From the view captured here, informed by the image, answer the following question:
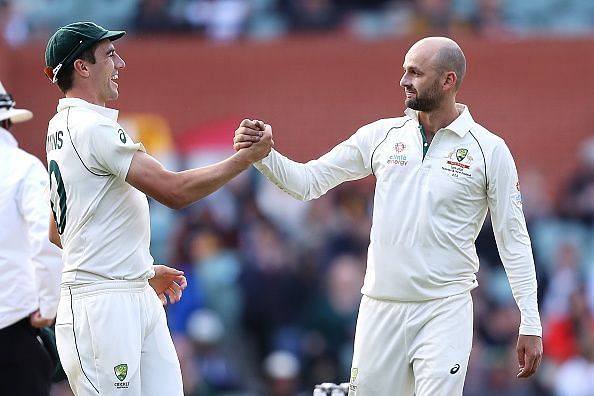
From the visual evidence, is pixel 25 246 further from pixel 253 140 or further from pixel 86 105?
pixel 253 140

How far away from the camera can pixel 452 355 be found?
5805 mm

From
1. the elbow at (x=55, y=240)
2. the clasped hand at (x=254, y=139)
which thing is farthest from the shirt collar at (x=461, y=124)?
the elbow at (x=55, y=240)

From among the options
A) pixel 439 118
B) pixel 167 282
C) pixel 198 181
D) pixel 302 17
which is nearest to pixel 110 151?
pixel 198 181

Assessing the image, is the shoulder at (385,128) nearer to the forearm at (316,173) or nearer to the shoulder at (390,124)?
the shoulder at (390,124)

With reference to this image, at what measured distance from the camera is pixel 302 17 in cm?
1205

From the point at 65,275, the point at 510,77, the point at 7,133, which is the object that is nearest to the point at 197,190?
the point at 65,275

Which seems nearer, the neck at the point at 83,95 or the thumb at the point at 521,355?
the neck at the point at 83,95

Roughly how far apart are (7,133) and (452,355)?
8.69 feet

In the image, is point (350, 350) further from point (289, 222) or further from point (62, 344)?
point (62, 344)

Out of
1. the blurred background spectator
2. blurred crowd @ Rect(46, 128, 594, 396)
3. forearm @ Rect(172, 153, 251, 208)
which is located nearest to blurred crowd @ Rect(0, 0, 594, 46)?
the blurred background spectator

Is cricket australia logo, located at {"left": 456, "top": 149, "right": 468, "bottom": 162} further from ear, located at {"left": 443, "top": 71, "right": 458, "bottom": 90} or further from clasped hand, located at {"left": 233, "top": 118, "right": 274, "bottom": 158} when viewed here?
clasped hand, located at {"left": 233, "top": 118, "right": 274, "bottom": 158}

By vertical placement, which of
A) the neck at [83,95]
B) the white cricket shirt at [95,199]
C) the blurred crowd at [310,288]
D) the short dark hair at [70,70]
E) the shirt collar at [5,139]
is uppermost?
the short dark hair at [70,70]

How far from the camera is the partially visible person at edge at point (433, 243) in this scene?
5855mm

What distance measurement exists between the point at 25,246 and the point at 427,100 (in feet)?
7.22
